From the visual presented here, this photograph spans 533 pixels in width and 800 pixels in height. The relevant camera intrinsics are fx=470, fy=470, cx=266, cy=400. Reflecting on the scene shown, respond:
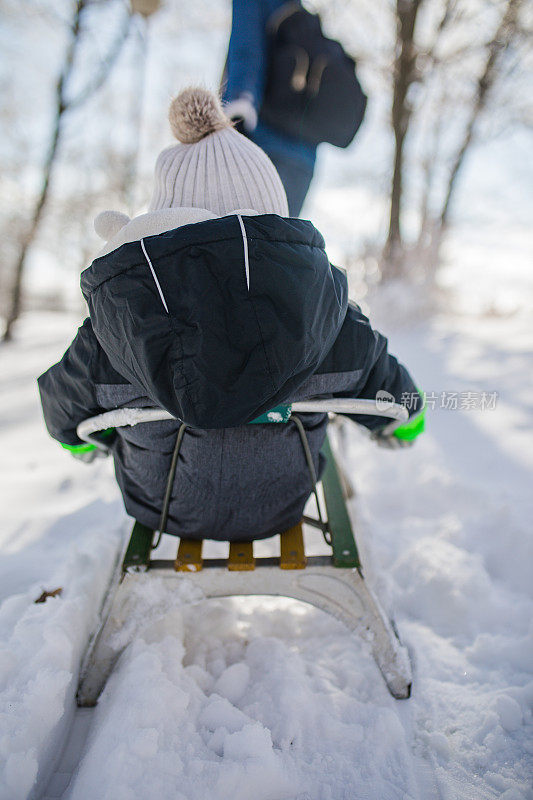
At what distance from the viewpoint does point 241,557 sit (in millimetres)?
1295

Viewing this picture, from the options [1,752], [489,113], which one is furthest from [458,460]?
[489,113]

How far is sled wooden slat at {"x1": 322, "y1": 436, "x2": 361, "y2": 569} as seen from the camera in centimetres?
131

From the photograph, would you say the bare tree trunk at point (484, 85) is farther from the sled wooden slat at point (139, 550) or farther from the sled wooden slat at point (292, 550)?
the sled wooden slat at point (139, 550)

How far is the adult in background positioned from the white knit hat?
108 centimetres

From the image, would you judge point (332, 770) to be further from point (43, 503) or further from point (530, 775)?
point (43, 503)

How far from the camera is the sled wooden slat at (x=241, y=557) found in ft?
4.13

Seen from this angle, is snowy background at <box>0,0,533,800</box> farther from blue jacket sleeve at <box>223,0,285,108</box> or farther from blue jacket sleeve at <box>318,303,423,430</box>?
blue jacket sleeve at <box>223,0,285,108</box>

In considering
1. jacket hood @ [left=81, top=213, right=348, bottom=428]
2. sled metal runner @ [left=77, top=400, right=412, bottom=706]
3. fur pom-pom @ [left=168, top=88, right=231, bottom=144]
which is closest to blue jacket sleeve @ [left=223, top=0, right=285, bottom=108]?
fur pom-pom @ [left=168, top=88, right=231, bottom=144]

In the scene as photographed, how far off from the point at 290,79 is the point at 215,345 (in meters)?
2.21

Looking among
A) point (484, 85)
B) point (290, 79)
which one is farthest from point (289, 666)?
point (484, 85)

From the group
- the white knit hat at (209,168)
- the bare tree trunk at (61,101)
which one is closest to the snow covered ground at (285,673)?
the white knit hat at (209,168)

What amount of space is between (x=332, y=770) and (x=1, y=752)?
2.40ft

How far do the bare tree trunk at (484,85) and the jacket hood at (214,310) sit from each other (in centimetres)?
815

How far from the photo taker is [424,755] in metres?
1.18
